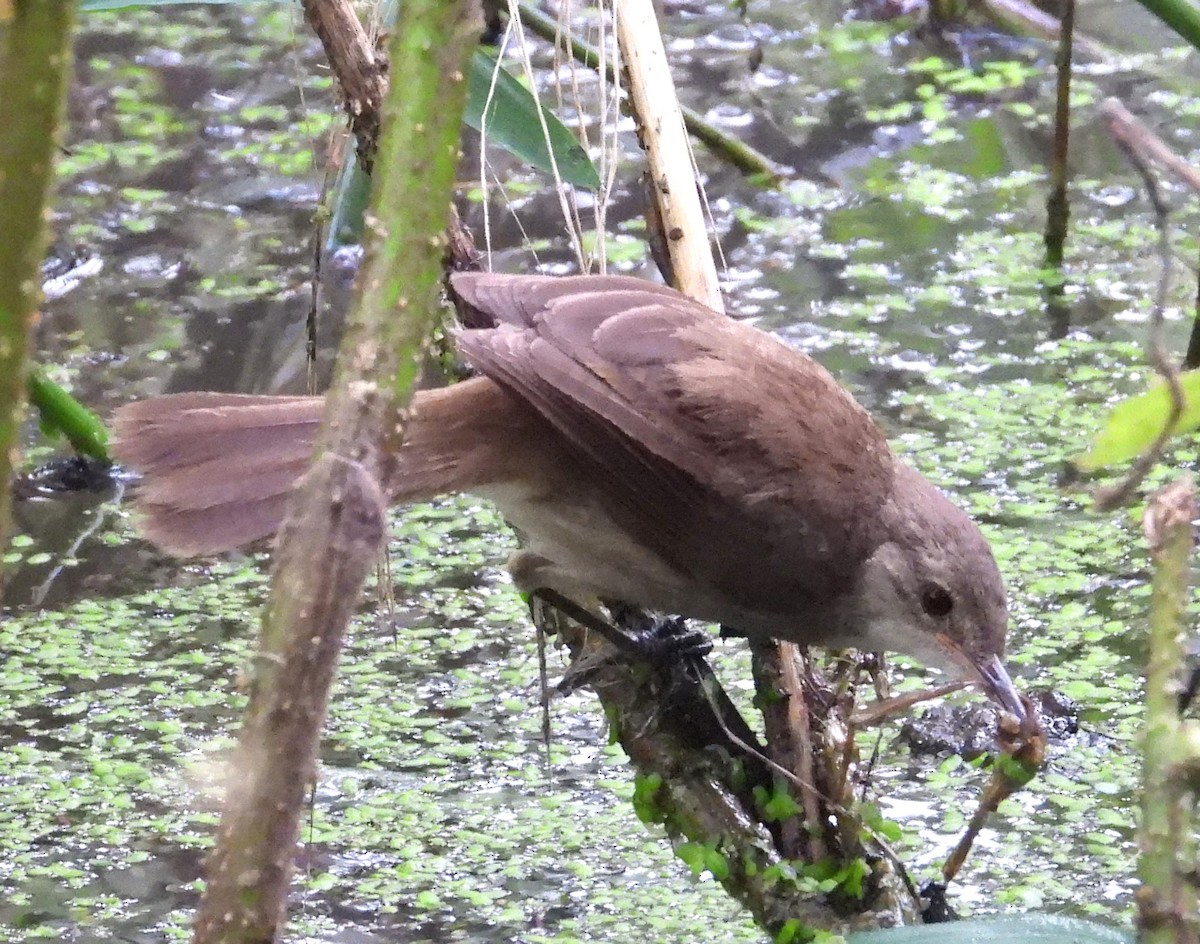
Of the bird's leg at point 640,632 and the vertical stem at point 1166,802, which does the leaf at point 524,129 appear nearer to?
the bird's leg at point 640,632

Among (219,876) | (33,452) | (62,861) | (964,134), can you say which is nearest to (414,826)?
(62,861)

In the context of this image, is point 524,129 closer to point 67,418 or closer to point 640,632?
point 640,632

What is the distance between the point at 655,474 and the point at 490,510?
5.63 ft

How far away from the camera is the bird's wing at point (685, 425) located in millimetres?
2400

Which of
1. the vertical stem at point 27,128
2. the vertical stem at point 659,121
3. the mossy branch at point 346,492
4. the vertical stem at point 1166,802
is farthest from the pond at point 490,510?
the vertical stem at point 27,128

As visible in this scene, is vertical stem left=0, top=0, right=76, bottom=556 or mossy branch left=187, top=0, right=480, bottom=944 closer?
vertical stem left=0, top=0, right=76, bottom=556

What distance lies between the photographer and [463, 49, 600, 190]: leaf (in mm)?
2760

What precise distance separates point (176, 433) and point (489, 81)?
87 centimetres

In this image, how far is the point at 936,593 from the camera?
2521 millimetres

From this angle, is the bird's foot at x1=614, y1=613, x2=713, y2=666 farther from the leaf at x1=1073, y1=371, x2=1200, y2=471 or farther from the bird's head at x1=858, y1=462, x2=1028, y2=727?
the leaf at x1=1073, y1=371, x2=1200, y2=471

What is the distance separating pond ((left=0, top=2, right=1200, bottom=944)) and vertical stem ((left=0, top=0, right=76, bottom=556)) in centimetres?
133

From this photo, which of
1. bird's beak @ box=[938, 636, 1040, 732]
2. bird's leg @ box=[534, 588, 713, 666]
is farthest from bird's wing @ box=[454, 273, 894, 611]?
bird's beak @ box=[938, 636, 1040, 732]

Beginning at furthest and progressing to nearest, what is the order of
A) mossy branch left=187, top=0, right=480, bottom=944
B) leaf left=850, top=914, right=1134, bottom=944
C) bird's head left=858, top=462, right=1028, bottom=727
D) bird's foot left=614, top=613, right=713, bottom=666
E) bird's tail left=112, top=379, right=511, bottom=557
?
bird's head left=858, top=462, right=1028, bottom=727 → bird's foot left=614, top=613, right=713, bottom=666 → bird's tail left=112, top=379, right=511, bottom=557 → leaf left=850, top=914, right=1134, bottom=944 → mossy branch left=187, top=0, right=480, bottom=944

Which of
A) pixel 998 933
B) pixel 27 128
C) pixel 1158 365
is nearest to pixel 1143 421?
pixel 1158 365
